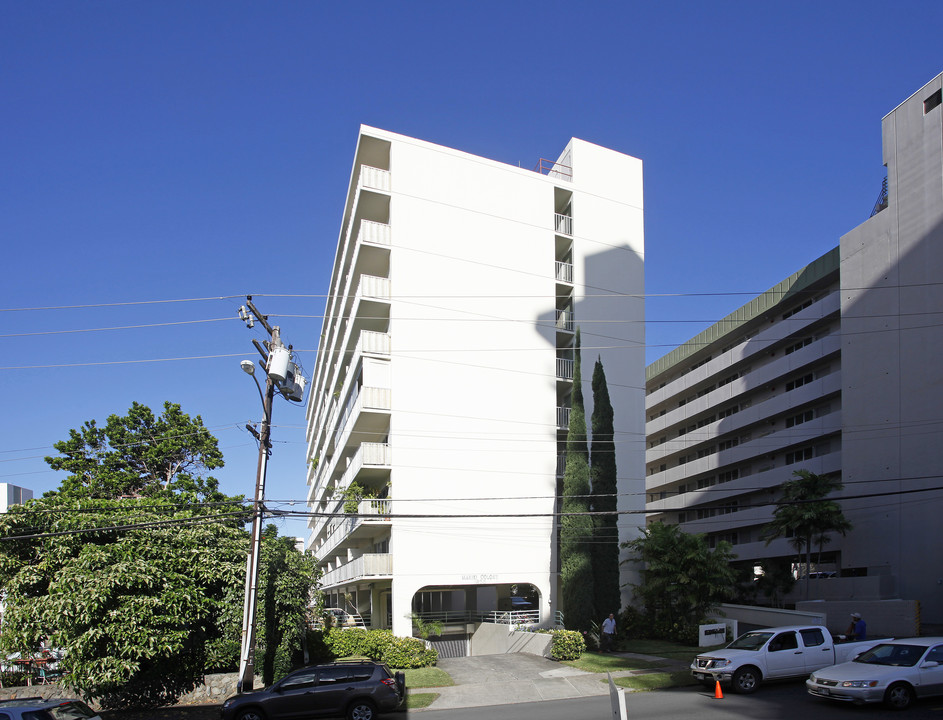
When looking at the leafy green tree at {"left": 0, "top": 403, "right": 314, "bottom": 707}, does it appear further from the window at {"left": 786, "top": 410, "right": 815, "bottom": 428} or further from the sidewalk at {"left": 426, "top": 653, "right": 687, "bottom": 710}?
the window at {"left": 786, "top": 410, "right": 815, "bottom": 428}

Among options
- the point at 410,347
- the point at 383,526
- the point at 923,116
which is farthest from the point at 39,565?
the point at 923,116

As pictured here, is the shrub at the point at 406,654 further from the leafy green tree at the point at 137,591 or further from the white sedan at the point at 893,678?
the white sedan at the point at 893,678

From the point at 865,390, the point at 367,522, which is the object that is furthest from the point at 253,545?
the point at 865,390

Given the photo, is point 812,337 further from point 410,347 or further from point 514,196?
point 410,347

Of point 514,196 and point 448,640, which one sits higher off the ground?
point 514,196

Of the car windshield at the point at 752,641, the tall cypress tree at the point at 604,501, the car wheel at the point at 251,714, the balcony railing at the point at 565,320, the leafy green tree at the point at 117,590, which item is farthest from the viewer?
the balcony railing at the point at 565,320

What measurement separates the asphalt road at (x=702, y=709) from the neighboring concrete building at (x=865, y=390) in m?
12.3

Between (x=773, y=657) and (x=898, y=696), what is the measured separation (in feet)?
11.8

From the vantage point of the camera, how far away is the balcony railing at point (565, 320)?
37125 millimetres

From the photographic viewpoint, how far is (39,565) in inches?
878

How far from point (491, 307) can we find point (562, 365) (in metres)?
4.84

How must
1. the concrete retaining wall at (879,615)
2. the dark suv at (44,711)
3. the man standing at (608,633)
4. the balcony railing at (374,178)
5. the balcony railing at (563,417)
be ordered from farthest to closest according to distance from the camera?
the balcony railing at (563,417), the balcony railing at (374,178), the concrete retaining wall at (879,615), the man standing at (608,633), the dark suv at (44,711)

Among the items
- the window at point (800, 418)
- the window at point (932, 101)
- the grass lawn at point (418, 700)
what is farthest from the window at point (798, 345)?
the grass lawn at point (418, 700)

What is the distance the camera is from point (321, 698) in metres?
18.4
